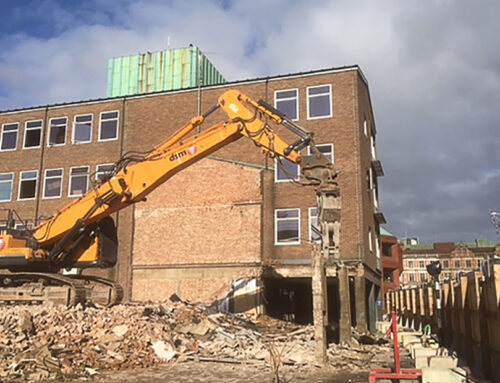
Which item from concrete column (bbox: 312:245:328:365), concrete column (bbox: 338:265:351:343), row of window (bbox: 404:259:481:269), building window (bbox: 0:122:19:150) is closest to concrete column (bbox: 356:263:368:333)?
concrete column (bbox: 338:265:351:343)

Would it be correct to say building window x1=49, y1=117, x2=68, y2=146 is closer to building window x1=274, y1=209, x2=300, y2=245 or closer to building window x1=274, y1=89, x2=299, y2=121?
building window x1=274, y1=89, x2=299, y2=121

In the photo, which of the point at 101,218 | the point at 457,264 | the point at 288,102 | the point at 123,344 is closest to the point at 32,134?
the point at 288,102

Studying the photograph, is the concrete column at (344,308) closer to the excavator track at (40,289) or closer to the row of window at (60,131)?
the excavator track at (40,289)

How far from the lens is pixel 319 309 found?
14.7 metres

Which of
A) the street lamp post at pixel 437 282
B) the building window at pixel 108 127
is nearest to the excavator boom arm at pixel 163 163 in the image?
the street lamp post at pixel 437 282

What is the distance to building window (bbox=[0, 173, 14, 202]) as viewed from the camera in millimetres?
33719

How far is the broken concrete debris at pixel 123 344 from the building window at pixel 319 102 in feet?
41.7

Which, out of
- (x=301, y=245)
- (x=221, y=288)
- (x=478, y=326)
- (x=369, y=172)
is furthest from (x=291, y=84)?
(x=478, y=326)

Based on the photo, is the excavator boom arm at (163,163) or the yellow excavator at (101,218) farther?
the yellow excavator at (101,218)

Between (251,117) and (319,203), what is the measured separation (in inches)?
159

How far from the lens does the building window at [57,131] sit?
33.4 m

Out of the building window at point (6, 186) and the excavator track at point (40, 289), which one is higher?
the building window at point (6, 186)

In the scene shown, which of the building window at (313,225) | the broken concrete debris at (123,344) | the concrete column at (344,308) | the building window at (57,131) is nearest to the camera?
the broken concrete debris at (123,344)

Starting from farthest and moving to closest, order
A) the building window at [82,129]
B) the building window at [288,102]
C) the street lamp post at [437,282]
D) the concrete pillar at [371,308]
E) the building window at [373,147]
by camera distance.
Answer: the building window at [373,147] → the building window at [82,129] → the building window at [288,102] → the concrete pillar at [371,308] → the street lamp post at [437,282]
